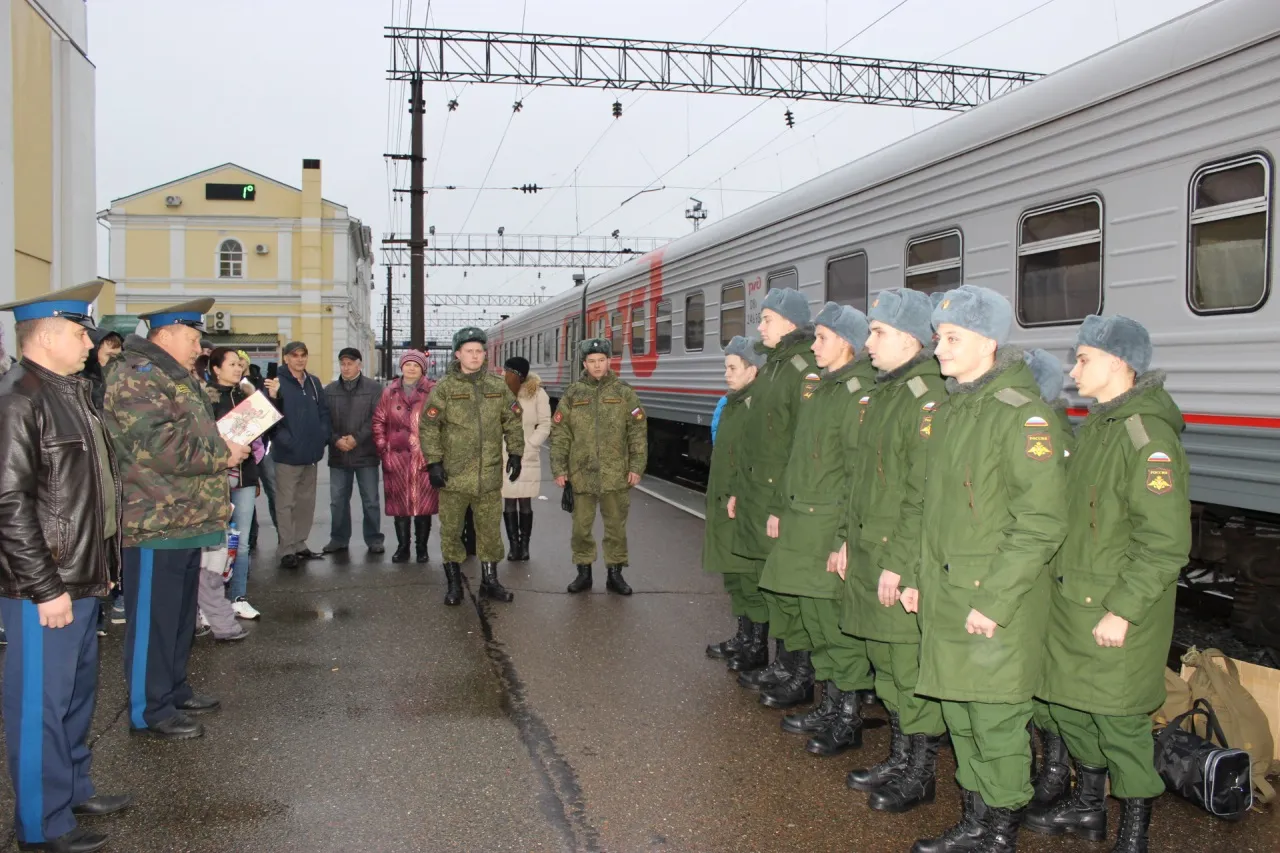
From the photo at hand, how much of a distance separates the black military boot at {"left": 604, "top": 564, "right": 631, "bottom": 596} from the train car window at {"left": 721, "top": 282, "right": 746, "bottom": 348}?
4.30m

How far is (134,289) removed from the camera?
43406mm

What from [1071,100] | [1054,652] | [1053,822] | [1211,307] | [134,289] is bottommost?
[1053,822]

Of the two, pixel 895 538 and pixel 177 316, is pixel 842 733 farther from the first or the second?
pixel 177 316

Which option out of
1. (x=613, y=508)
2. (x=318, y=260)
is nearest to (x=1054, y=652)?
(x=613, y=508)

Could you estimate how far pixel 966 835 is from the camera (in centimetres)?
374

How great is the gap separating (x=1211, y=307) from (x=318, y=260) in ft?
141

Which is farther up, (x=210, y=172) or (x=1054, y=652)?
(x=210, y=172)

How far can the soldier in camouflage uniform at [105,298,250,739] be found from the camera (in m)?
4.74

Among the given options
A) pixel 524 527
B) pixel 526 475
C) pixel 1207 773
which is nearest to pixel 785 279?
pixel 526 475

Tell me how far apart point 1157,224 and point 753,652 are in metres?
3.13

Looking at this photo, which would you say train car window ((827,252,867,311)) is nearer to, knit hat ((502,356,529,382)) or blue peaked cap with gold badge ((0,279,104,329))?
knit hat ((502,356,529,382))

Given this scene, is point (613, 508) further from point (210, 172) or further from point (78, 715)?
point (210, 172)

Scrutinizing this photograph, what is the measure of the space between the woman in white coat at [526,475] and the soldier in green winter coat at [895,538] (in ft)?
16.0

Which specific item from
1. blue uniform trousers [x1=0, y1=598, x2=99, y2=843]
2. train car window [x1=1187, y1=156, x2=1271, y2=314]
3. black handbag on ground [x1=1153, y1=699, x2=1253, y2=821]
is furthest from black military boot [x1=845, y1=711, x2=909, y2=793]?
blue uniform trousers [x1=0, y1=598, x2=99, y2=843]
